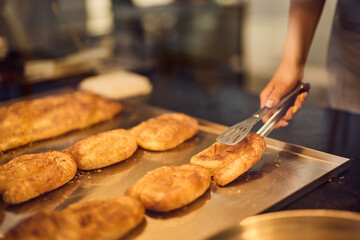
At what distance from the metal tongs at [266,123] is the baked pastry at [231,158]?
0.04 meters

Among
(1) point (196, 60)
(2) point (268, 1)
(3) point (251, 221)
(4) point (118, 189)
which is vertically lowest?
(1) point (196, 60)

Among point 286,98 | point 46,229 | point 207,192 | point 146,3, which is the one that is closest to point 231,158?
point 207,192

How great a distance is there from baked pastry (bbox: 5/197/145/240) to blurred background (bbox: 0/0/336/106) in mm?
1146

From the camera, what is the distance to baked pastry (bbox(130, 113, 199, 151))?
1.71m

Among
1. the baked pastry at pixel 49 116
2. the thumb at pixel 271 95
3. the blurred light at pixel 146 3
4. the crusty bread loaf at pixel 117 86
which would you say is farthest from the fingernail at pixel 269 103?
the blurred light at pixel 146 3

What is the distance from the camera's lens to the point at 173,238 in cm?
109

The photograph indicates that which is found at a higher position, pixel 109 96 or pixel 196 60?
pixel 109 96

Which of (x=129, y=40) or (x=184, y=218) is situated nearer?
(x=184, y=218)

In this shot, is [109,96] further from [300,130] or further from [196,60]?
[196,60]

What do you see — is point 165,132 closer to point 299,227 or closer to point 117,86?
point 299,227

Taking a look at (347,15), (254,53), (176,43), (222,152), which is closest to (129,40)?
(176,43)

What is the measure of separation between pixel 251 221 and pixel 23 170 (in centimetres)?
89

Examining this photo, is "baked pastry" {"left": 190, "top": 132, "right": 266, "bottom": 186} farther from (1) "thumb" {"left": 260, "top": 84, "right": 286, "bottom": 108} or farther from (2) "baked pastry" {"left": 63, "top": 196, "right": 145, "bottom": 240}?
(2) "baked pastry" {"left": 63, "top": 196, "right": 145, "bottom": 240}

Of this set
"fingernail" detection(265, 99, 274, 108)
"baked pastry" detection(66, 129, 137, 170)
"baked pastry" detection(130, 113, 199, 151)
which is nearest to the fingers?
"fingernail" detection(265, 99, 274, 108)
